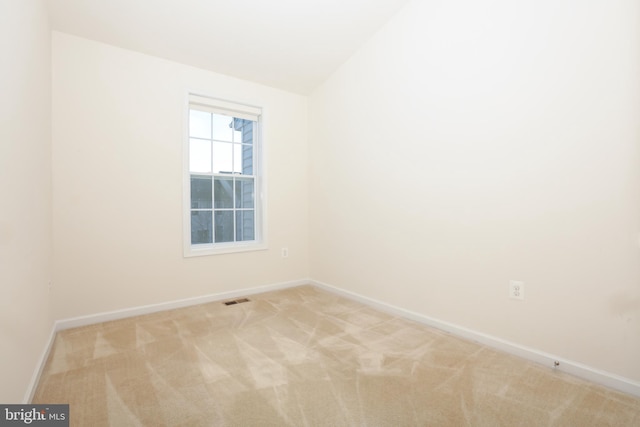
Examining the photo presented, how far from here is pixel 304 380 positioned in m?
1.75

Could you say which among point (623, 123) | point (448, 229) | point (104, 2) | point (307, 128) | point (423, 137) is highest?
point (104, 2)

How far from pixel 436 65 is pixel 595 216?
1597mm

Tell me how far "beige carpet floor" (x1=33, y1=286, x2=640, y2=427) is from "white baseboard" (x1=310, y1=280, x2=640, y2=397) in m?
0.07

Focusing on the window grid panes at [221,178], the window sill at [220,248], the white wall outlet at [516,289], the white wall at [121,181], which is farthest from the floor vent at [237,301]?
the white wall outlet at [516,289]

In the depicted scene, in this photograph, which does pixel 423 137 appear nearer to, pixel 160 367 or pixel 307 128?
pixel 307 128

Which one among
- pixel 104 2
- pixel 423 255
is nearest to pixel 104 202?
pixel 104 2

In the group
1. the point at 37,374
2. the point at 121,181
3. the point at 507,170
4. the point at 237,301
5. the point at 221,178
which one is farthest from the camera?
the point at 221,178

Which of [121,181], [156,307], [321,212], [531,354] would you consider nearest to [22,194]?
[121,181]

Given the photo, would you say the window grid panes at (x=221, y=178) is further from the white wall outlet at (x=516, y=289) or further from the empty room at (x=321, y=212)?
the white wall outlet at (x=516, y=289)

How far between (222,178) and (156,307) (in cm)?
150

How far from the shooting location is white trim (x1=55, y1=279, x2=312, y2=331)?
2531 millimetres

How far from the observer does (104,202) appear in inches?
105

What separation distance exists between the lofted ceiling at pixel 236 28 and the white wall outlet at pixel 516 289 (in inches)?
100

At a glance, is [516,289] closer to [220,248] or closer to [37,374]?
[220,248]
